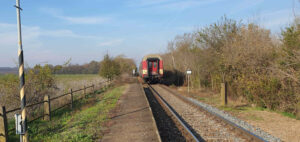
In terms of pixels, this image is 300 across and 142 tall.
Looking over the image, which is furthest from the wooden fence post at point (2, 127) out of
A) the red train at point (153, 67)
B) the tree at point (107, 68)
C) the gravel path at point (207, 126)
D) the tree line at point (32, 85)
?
the tree at point (107, 68)

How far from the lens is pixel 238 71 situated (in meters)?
12.7

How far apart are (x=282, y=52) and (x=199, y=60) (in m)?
10.6

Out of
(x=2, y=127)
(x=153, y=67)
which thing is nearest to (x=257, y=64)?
(x=2, y=127)

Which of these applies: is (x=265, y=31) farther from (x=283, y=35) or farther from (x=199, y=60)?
(x=199, y=60)

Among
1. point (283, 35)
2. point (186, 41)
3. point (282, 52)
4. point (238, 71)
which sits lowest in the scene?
point (238, 71)

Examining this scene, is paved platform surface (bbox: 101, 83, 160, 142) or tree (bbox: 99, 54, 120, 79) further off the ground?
tree (bbox: 99, 54, 120, 79)

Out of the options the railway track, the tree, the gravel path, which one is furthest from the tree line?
the tree

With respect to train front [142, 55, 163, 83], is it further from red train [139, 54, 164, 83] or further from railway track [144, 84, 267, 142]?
railway track [144, 84, 267, 142]

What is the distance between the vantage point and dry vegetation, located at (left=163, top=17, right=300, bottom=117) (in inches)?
355

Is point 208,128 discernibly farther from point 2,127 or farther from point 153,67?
point 153,67

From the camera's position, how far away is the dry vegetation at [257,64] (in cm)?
902

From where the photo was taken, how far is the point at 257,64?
11.2m

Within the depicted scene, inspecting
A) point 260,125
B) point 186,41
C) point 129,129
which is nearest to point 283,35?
point 260,125

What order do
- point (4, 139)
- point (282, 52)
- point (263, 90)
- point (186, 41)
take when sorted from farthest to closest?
point (186, 41) → point (263, 90) → point (282, 52) → point (4, 139)
